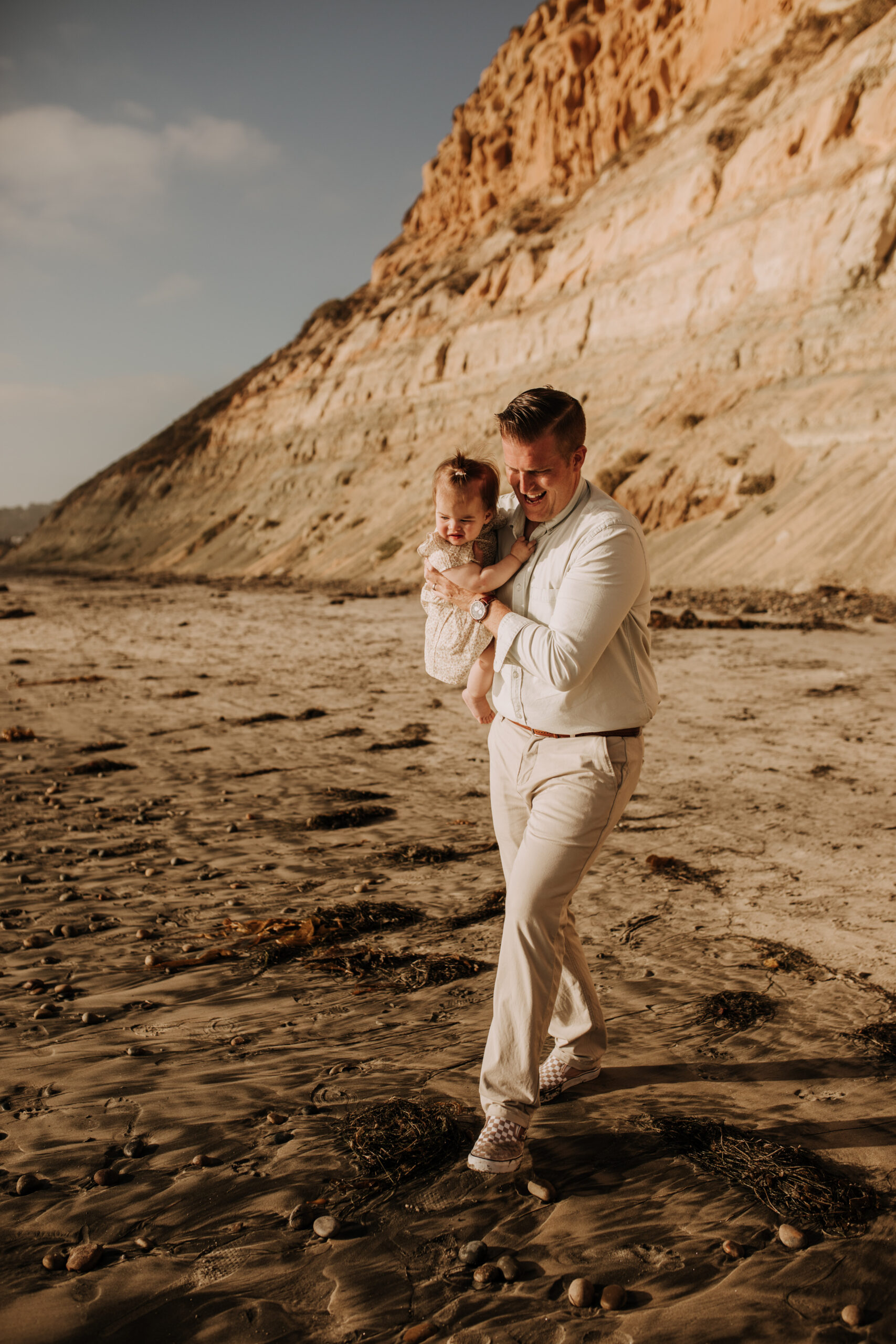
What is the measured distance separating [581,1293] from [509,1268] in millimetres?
216

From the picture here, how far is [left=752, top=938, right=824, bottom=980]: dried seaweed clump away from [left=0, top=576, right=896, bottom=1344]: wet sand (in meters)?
0.05

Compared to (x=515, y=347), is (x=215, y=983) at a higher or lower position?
lower

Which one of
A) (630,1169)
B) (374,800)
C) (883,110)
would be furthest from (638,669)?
(883,110)

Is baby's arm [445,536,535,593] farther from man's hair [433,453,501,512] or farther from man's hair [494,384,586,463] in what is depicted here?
man's hair [494,384,586,463]

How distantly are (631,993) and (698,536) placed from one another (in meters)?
23.1

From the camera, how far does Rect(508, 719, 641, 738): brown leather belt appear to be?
110 inches

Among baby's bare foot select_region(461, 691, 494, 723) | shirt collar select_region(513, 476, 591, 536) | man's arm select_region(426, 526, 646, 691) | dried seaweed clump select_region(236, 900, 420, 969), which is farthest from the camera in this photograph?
dried seaweed clump select_region(236, 900, 420, 969)

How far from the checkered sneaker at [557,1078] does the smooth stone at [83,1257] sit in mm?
1596

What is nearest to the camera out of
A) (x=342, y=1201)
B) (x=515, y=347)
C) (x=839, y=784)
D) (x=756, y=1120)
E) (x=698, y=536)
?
(x=342, y=1201)

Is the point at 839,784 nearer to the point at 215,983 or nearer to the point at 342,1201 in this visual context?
the point at 215,983

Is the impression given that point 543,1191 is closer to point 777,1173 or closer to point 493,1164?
point 493,1164

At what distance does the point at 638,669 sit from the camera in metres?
2.83

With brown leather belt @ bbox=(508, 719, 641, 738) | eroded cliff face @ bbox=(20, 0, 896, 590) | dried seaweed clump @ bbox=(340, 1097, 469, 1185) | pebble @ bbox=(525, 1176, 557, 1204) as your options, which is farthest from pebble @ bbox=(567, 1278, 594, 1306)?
eroded cliff face @ bbox=(20, 0, 896, 590)

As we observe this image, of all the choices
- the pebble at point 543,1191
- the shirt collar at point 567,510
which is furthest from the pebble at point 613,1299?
the shirt collar at point 567,510
